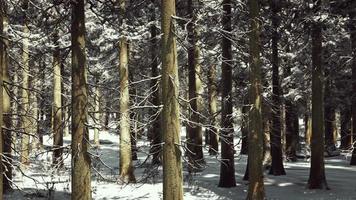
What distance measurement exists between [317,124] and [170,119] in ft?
32.5

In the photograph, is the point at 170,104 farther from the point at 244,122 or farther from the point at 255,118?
the point at 244,122

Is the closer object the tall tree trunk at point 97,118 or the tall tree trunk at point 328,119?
the tall tree trunk at point 97,118

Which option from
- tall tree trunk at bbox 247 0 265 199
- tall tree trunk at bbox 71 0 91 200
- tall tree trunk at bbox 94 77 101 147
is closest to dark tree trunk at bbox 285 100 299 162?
tall tree trunk at bbox 94 77 101 147

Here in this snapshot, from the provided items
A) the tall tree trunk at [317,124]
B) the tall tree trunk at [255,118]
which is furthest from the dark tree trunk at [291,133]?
the tall tree trunk at [255,118]

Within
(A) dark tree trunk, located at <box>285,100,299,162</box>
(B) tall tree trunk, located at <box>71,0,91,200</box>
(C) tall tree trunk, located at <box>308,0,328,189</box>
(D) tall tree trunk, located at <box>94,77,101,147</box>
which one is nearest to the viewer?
(D) tall tree trunk, located at <box>94,77,101,147</box>

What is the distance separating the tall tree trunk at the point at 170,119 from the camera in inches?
360

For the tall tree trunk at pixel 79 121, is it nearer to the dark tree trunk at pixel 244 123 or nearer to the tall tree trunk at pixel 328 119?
the dark tree trunk at pixel 244 123

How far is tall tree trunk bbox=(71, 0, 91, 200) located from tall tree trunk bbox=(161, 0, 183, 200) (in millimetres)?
1775

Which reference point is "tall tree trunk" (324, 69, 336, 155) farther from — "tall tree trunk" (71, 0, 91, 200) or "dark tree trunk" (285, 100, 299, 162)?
"tall tree trunk" (71, 0, 91, 200)

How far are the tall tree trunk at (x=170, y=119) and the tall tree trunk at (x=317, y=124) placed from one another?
31.7 feet

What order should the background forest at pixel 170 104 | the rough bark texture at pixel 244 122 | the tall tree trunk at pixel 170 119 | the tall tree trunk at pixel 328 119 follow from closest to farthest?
the tall tree trunk at pixel 170 119, the background forest at pixel 170 104, the rough bark texture at pixel 244 122, the tall tree trunk at pixel 328 119

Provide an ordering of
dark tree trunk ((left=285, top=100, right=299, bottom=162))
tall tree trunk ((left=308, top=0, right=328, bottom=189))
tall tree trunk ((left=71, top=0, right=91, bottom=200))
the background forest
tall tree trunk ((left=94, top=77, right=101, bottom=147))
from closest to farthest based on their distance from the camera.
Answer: the background forest
tall tree trunk ((left=94, top=77, right=101, bottom=147))
tall tree trunk ((left=71, top=0, right=91, bottom=200))
tall tree trunk ((left=308, top=0, right=328, bottom=189))
dark tree trunk ((left=285, top=100, right=299, bottom=162))

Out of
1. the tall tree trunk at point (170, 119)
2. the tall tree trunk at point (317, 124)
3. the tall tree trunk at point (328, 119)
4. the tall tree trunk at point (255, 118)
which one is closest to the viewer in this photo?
the tall tree trunk at point (170, 119)

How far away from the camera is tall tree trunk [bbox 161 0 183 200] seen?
9.16 meters
